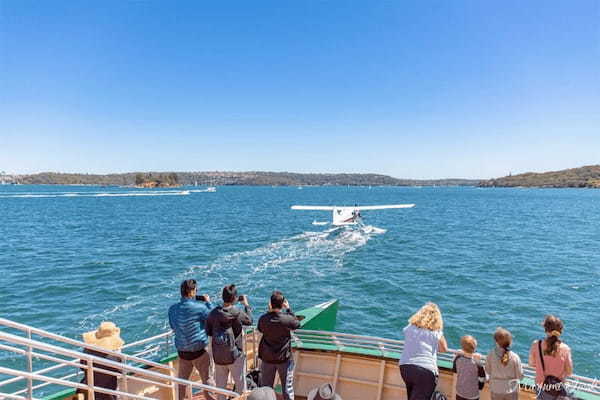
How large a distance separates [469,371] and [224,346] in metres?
3.10

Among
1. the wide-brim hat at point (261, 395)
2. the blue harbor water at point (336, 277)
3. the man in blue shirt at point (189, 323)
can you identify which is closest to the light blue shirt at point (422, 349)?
the wide-brim hat at point (261, 395)

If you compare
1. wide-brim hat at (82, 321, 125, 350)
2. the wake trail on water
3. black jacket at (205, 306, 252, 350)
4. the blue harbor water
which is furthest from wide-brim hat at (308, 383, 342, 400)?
the wake trail on water

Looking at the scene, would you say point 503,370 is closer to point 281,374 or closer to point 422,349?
point 422,349

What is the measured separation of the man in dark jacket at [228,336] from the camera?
15.2 feet

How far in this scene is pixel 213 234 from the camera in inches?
1582

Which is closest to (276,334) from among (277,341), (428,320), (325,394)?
(277,341)

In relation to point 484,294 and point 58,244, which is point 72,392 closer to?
point 484,294

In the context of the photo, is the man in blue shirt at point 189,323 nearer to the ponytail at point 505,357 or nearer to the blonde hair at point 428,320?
the blonde hair at point 428,320

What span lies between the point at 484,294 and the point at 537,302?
229cm

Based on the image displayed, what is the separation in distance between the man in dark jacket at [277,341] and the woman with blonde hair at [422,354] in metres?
1.34

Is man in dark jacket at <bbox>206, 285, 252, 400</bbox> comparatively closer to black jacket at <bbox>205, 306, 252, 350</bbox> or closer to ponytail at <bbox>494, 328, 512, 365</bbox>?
black jacket at <bbox>205, 306, 252, 350</bbox>

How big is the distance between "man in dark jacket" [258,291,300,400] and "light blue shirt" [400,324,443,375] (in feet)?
4.37

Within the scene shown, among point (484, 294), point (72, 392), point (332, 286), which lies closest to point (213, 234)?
point (332, 286)

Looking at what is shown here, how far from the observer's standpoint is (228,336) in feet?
15.6
